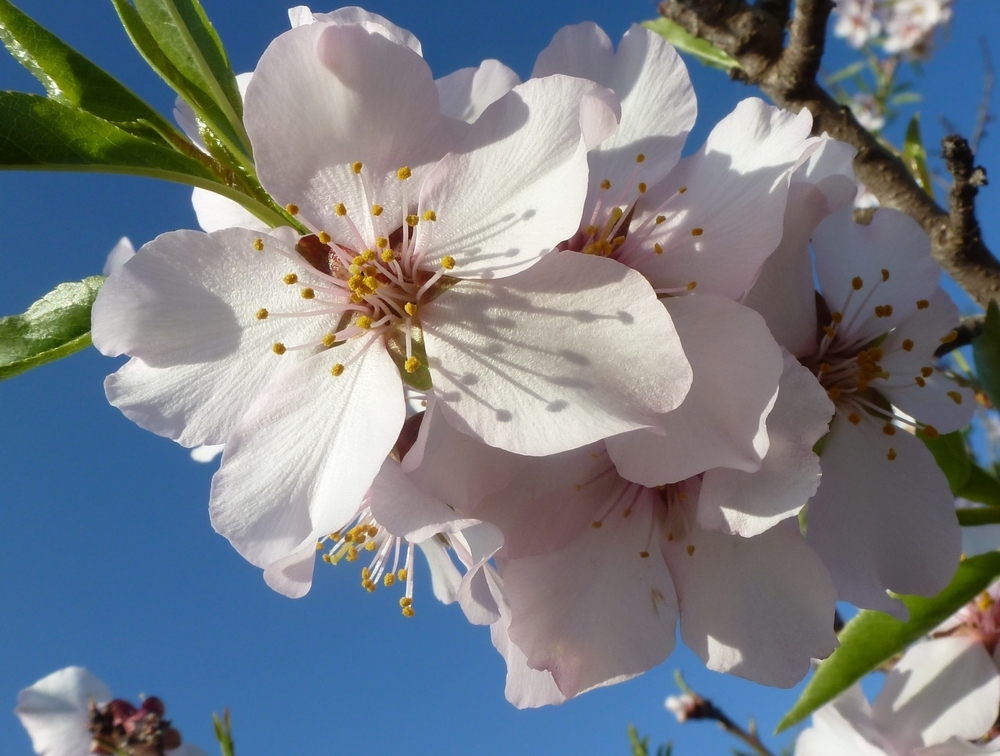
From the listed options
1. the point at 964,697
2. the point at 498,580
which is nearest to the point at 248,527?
the point at 498,580

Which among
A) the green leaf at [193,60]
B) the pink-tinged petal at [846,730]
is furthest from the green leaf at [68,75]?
the pink-tinged petal at [846,730]

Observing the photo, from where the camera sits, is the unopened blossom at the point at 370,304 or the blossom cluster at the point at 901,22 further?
the blossom cluster at the point at 901,22

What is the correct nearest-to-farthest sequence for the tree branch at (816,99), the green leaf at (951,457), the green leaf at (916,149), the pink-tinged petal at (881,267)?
the pink-tinged petal at (881,267) < the green leaf at (951,457) < the tree branch at (816,99) < the green leaf at (916,149)

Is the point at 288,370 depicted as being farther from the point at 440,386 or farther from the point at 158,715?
the point at 158,715

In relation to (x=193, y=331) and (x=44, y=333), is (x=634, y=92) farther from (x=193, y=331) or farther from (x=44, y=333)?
(x=44, y=333)

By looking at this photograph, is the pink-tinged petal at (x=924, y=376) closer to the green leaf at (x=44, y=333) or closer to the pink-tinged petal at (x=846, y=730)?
the pink-tinged petal at (x=846, y=730)

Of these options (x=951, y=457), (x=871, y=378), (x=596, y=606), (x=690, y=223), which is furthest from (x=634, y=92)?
(x=951, y=457)

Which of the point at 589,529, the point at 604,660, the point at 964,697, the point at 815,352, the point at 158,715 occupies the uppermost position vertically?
the point at 815,352
